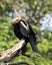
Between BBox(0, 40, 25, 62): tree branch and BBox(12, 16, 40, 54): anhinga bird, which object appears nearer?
BBox(0, 40, 25, 62): tree branch

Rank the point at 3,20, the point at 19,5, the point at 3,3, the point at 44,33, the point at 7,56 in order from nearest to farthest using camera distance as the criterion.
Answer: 1. the point at 7,56
2. the point at 3,20
3. the point at 44,33
4. the point at 3,3
5. the point at 19,5

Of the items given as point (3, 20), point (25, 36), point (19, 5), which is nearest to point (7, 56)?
point (25, 36)

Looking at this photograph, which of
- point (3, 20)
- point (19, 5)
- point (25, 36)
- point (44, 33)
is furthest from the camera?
point (19, 5)

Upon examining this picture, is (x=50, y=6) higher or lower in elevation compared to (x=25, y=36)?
higher

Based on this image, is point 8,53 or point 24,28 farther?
point 24,28

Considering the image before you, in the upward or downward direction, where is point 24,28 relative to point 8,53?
upward

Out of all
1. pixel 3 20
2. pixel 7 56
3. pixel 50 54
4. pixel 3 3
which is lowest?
pixel 7 56

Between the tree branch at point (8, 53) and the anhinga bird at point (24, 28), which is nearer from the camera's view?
the tree branch at point (8, 53)

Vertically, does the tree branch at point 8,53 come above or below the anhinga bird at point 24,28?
below

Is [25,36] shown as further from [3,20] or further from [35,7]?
[35,7]

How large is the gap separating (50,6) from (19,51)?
5484 millimetres

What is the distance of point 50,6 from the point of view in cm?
803

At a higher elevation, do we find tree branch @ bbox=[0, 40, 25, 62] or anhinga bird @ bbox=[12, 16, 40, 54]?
anhinga bird @ bbox=[12, 16, 40, 54]

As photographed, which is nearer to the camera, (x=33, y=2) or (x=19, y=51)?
(x=19, y=51)
